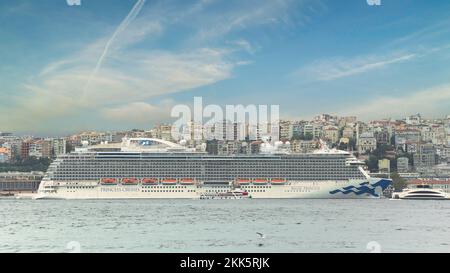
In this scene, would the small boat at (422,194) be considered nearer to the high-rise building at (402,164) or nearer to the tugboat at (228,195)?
the high-rise building at (402,164)

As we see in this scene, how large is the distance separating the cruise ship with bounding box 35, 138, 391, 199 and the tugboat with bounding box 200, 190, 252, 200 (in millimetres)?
167

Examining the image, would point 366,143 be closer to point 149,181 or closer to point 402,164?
point 402,164

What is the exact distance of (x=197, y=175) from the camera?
3906cm

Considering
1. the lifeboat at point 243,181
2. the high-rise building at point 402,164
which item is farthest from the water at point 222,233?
the high-rise building at point 402,164

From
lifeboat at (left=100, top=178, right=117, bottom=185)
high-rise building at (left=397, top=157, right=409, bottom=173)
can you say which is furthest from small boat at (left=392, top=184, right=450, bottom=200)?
lifeboat at (left=100, top=178, right=117, bottom=185)

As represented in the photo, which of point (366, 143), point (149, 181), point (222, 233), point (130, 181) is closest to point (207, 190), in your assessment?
point (149, 181)

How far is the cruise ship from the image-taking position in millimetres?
38406

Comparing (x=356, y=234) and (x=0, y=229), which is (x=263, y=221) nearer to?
(x=356, y=234)

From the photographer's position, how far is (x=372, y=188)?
3891 centimetres

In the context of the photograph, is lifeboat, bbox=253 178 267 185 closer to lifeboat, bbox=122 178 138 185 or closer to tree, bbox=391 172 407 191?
lifeboat, bbox=122 178 138 185

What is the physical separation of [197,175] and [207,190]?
4.23 feet

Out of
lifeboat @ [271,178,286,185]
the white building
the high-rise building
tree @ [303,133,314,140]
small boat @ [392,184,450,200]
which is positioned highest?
tree @ [303,133,314,140]
